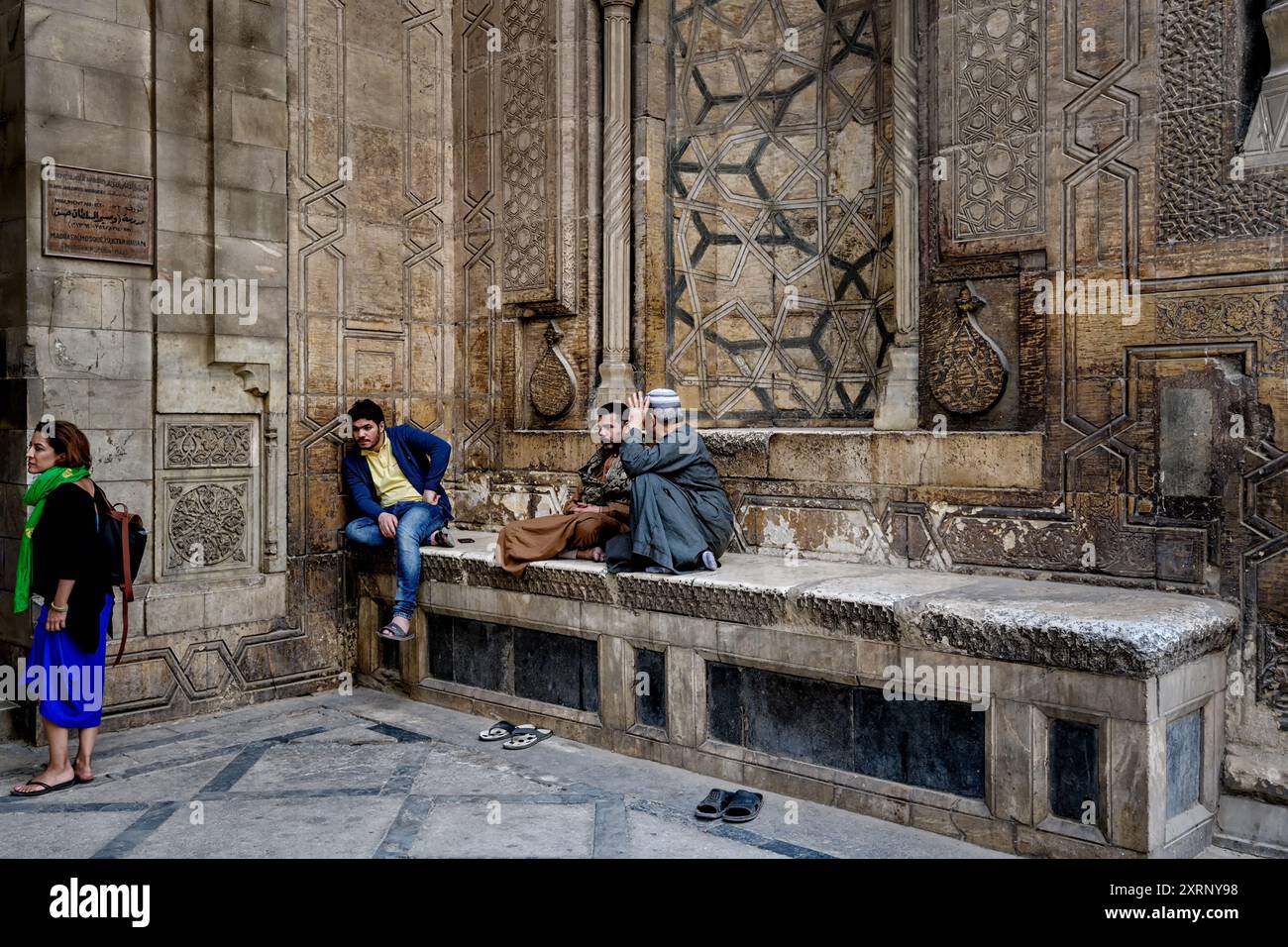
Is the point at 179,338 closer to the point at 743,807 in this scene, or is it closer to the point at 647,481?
the point at 647,481

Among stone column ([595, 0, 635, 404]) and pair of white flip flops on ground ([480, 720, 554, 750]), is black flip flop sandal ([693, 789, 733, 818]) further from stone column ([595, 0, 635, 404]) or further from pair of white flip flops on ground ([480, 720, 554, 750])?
stone column ([595, 0, 635, 404])

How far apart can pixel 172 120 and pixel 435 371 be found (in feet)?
7.34

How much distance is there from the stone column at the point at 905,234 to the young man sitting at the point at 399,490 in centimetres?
272

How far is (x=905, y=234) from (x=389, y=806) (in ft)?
12.0

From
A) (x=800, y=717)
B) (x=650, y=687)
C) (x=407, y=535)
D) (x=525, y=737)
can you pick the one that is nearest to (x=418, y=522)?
(x=407, y=535)

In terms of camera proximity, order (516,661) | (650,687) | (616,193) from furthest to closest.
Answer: (616,193) → (516,661) → (650,687)

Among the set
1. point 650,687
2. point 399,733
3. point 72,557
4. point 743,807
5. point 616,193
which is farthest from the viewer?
point 616,193

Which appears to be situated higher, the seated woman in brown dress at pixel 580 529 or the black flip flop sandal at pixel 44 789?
the seated woman in brown dress at pixel 580 529

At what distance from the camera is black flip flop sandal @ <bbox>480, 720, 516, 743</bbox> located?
5832 mm

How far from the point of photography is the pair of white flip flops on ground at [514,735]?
5.70 meters

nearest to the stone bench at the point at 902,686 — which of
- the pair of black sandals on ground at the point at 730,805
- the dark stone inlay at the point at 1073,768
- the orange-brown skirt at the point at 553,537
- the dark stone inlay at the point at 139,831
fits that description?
Answer: the dark stone inlay at the point at 1073,768

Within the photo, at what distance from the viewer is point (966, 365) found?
533cm

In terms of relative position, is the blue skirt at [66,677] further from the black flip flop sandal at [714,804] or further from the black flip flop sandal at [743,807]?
the black flip flop sandal at [743,807]
